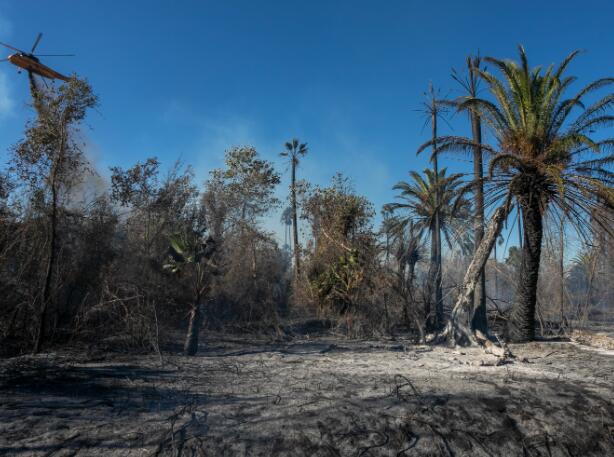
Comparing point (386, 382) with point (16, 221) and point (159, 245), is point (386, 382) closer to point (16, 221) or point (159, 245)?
point (16, 221)

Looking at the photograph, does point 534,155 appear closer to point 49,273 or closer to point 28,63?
point 49,273

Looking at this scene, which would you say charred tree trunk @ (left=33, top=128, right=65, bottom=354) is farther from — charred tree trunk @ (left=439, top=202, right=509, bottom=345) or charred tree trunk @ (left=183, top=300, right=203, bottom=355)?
charred tree trunk @ (left=439, top=202, right=509, bottom=345)

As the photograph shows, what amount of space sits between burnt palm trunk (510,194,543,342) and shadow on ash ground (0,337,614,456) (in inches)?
152

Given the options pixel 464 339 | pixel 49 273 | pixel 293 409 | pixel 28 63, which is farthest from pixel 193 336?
pixel 28 63

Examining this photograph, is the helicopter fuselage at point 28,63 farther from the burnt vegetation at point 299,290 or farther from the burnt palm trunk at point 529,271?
the burnt palm trunk at point 529,271

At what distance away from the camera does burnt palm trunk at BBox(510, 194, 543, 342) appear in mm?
11816

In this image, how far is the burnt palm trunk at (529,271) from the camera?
11.8 m

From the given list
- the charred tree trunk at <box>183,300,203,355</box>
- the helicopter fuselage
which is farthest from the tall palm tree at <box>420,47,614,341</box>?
the helicopter fuselage

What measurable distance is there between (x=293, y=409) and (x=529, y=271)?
9.75 meters

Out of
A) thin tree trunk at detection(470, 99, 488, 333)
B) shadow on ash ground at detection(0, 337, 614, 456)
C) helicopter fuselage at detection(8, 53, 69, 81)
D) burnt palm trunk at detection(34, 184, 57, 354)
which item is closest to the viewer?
shadow on ash ground at detection(0, 337, 614, 456)

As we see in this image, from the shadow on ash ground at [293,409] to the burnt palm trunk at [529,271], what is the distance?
3858 millimetres

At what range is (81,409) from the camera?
4.77m

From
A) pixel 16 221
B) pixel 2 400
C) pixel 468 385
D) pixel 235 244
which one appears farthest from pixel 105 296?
pixel 235 244

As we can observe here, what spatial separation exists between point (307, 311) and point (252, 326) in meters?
3.43
